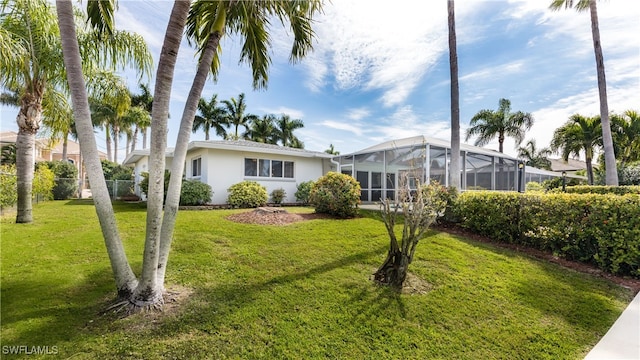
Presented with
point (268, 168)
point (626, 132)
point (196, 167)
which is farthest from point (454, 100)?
point (626, 132)

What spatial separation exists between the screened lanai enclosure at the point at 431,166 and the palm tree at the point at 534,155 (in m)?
20.9

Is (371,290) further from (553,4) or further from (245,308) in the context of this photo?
(553,4)

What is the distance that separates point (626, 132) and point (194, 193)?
2573 cm

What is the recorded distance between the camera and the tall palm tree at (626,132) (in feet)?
56.5

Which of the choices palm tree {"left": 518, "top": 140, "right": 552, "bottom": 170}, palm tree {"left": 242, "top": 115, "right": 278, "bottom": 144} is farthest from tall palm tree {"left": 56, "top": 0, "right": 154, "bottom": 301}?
palm tree {"left": 518, "top": 140, "right": 552, "bottom": 170}

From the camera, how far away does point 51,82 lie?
8.40 metres

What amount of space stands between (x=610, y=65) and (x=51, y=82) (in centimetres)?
2133

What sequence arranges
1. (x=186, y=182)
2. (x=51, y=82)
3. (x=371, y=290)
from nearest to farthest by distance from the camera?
(x=371, y=290), (x=51, y=82), (x=186, y=182)

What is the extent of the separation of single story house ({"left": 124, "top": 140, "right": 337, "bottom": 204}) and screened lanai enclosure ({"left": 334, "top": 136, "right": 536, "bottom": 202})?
198 cm

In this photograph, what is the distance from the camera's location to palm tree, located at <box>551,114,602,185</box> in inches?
671

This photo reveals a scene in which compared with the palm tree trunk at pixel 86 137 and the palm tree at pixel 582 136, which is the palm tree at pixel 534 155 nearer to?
the palm tree at pixel 582 136

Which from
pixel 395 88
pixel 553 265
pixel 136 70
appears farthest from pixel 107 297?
pixel 395 88

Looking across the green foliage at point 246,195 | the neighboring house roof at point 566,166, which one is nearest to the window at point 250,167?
the green foliage at point 246,195

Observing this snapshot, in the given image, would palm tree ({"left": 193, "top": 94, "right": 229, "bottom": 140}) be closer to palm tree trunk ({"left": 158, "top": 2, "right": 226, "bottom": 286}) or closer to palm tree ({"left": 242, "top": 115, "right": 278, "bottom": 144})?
palm tree ({"left": 242, "top": 115, "right": 278, "bottom": 144})
